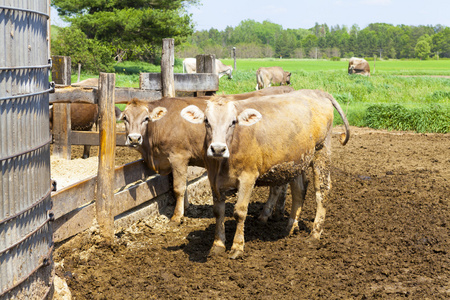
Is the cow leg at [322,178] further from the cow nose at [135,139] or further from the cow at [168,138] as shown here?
the cow nose at [135,139]

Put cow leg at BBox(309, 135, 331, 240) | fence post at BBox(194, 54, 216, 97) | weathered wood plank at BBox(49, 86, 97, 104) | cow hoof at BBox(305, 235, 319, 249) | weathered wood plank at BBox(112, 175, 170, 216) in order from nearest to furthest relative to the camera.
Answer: cow hoof at BBox(305, 235, 319, 249), weathered wood plank at BBox(112, 175, 170, 216), weathered wood plank at BBox(49, 86, 97, 104), cow leg at BBox(309, 135, 331, 240), fence post at BBox(194, 54, 216, 97)

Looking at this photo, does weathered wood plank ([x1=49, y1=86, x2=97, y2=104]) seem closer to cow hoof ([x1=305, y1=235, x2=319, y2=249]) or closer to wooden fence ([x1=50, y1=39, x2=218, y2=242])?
wooden fence ([x1=50, y1=39, x2=218, y2=242])

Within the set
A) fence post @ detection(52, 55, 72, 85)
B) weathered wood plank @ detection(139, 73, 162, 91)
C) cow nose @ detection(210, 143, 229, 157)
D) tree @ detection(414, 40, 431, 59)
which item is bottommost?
cow nose @ detection(210, 143, 229, 157)

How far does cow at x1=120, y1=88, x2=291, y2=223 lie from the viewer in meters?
7.30

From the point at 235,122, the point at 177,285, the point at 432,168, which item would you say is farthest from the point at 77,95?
the point at 432,168

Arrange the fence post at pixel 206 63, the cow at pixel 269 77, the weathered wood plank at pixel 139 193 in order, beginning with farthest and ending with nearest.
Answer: the cow at pixel 269 77 → the fence post at pixel 206 63 → the weathered wood plank at pixel 139 193

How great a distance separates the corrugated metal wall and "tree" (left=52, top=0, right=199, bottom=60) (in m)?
31.6

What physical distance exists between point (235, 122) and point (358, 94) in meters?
18.3

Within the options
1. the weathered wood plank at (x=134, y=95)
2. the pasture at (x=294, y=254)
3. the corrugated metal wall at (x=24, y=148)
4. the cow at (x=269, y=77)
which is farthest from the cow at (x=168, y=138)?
the cow at (x=269, y=77)

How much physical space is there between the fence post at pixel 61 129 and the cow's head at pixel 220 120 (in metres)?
4.31

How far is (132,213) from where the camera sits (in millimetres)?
6672

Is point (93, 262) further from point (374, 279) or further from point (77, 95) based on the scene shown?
point (374, 279)

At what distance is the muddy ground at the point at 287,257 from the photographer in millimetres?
4770

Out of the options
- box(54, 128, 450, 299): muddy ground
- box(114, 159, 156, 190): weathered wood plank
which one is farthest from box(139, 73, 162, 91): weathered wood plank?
box(54, 128, 450, 299): muddy ground
